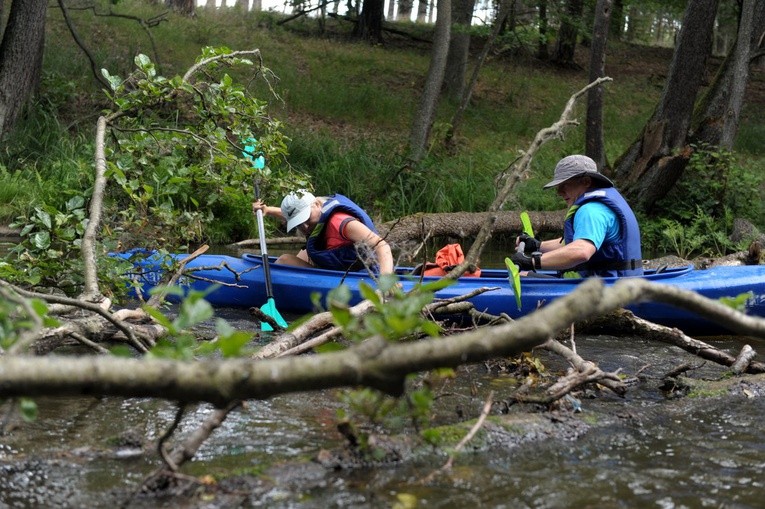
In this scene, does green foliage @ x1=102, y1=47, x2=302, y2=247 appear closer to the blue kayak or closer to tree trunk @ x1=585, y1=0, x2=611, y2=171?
the blue kayak

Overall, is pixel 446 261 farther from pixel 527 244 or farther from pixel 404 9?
pixel 404 9

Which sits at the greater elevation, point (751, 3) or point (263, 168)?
point (751, 3)

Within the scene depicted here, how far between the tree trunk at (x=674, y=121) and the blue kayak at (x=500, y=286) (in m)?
4.83

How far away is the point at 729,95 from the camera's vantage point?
11344 mm

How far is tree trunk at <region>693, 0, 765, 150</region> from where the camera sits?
1105 centimetres

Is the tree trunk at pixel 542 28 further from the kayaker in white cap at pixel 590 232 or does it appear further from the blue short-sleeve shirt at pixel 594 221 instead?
the blue short-sleeve shirt at pixel 594 221

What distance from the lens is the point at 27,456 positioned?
10.6ft

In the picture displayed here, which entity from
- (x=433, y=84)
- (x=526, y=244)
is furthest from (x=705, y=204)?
(x=526, y=244)

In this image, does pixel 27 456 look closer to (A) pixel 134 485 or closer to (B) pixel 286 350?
(A) pixel 134 485

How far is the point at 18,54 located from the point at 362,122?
6486mm

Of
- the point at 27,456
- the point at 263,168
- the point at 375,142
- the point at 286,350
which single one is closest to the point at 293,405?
the point at 286,350

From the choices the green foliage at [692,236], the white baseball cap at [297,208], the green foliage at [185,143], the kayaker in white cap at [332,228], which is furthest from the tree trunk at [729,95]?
the green foliage at [185,143]

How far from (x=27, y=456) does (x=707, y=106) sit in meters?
10.4

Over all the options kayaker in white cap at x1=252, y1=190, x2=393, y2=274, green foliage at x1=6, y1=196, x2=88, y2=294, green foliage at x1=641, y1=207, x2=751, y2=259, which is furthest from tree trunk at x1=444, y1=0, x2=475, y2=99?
green foliage at x1=6, y1=196, x2=88, y2=294
